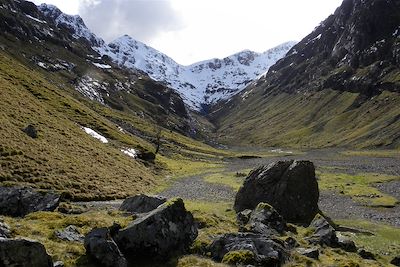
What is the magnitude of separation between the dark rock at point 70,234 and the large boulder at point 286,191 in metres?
28.7

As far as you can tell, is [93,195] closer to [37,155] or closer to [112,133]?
[37,155]

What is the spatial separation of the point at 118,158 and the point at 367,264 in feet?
213

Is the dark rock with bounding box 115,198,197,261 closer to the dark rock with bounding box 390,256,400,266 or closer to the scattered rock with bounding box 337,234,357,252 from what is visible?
the scattered rock with bounding box 337,234,357,252

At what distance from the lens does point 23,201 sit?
27.9 metres

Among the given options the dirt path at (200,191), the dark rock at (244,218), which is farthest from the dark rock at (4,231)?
the dirt path at (200,191)

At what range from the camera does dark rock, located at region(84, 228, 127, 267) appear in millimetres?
18766

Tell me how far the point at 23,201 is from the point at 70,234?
7546 mm

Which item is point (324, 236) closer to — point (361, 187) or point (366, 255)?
point (366, 255)

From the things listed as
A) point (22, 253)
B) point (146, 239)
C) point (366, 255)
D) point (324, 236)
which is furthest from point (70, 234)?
point (366, 255)

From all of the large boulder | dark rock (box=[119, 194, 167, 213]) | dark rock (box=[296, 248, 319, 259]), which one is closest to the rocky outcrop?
dark rock (box=[296, 248, 319, 259])

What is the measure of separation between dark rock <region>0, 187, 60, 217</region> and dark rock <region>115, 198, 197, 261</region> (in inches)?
374

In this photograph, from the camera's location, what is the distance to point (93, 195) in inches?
2186

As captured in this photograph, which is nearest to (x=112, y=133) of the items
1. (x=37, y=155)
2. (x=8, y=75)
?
(x=8, y=75)

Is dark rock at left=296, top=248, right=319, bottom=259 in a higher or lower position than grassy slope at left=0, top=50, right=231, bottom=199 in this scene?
lower
